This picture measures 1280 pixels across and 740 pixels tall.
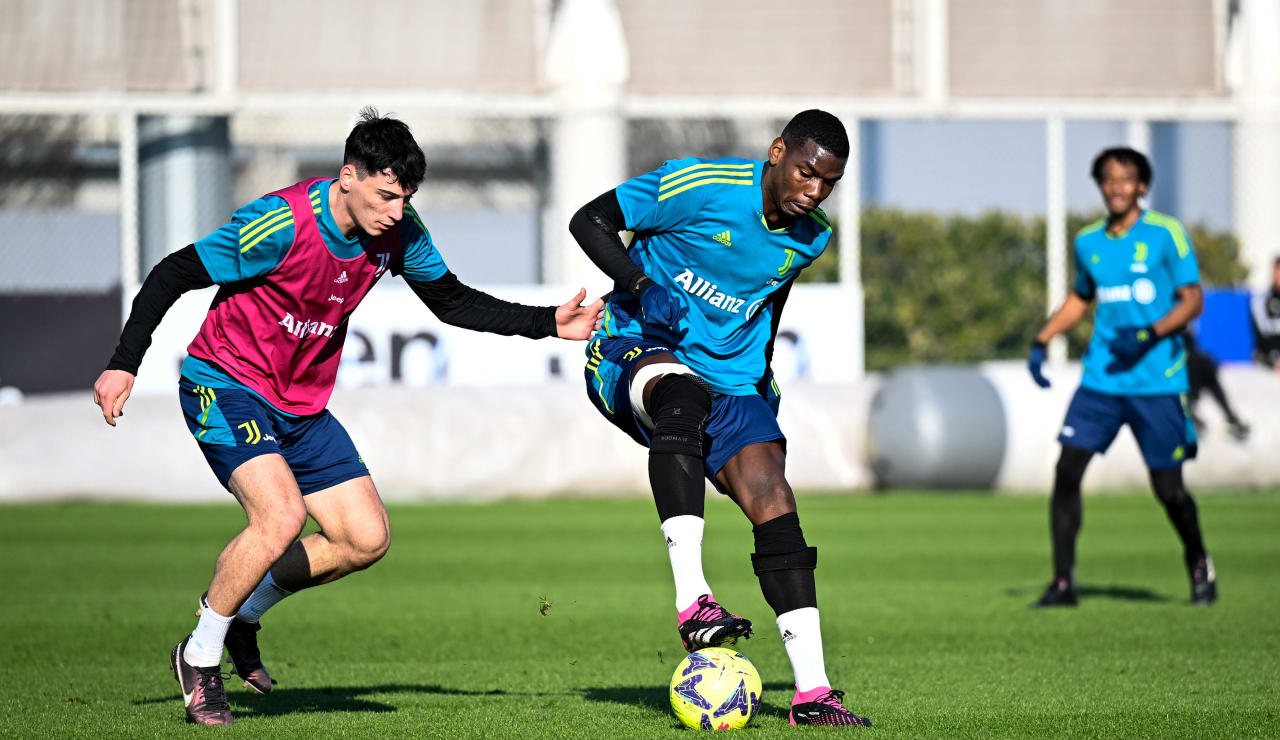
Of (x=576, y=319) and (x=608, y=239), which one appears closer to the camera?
(x=608, y=239)

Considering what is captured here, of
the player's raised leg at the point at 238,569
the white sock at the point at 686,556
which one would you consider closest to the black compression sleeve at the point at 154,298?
the player's raised leg at the point at 238,569

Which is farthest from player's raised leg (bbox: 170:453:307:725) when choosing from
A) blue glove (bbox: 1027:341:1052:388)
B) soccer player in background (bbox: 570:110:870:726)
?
blue glove (bbox: 1027:341:1052:388)

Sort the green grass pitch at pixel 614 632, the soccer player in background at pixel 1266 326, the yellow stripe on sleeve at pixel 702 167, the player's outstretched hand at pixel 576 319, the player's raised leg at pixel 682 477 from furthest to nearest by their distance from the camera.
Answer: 1. the soccer player in background at pixel 1266 326
2. the player's outstretched hand at pixel 576 319
3. the yellow stripe on sleeve at pixel 702 167
4. the green grass pitch at pixel 614 632
5. the player's raised leg at pixel 682 477

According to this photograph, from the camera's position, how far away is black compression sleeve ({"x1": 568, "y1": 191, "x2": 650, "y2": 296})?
550 centimetres

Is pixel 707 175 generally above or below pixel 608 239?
above

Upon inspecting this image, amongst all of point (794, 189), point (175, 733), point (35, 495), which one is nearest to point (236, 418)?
point (175, 733)

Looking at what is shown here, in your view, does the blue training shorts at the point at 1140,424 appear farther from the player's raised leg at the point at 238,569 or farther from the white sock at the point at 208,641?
the white sock at the point at 208,641

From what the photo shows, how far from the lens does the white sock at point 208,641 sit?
5.44 m

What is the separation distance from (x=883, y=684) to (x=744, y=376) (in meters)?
1.42

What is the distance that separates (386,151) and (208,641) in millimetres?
1747

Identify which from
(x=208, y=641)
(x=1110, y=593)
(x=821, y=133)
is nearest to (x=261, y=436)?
(x=208, y=641)

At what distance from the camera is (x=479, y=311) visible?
6.12 metres

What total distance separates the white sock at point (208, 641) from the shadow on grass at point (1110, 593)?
213 inches

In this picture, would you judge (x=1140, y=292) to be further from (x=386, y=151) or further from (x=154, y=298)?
(x=154, y=298)
